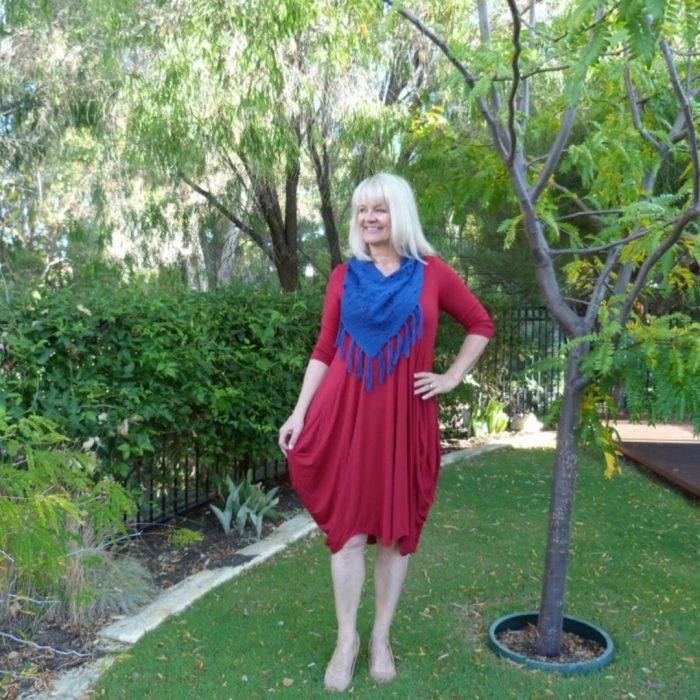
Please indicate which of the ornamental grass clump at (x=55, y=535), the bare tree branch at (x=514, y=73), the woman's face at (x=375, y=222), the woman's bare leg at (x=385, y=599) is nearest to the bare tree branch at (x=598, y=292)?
the bare tree branch at (x=514, y=73)

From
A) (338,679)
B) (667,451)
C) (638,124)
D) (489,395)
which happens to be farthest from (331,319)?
(489,395)

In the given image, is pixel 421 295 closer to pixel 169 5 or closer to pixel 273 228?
pixel 169 5

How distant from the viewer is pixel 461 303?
2.96 meters

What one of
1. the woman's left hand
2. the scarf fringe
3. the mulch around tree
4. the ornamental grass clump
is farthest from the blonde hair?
the mulch around tree

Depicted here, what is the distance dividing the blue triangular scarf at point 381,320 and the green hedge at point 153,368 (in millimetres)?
1795

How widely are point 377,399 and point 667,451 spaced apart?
6.41 meters

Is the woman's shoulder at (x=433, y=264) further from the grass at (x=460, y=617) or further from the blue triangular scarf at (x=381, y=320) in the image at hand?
the grass at (x=460, y=617)

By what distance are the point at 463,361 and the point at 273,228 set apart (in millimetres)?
6021

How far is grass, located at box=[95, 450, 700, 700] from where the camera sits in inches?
118

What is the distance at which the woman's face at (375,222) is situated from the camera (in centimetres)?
284

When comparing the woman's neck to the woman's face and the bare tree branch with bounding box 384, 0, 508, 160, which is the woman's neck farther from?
the bare tree branch with bounding box 384, 0, 508, 160

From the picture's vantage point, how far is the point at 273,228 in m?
8.62

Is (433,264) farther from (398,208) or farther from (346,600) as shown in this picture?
(346,600)

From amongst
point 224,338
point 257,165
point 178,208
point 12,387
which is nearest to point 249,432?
point 224,338
